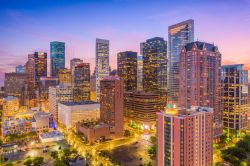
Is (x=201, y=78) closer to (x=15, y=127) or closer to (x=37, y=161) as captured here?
(x=37, y=161)

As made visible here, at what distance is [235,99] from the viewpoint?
141 metres

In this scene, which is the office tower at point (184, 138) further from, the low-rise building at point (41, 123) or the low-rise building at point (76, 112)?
the low-rise building at point (41, 123)

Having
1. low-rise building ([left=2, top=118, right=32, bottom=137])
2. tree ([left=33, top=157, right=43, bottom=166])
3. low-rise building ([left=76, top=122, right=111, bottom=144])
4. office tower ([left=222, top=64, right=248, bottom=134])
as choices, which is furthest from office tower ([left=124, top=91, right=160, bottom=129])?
tree ([left=33, top=157, right=43, bottom=166])

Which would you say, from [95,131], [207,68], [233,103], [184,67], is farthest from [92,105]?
[233,103]

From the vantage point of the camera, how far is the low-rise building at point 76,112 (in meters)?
160

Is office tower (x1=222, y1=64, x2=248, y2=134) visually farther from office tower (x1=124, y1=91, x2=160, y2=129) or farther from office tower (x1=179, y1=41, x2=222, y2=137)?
office tower (x1=124, y1=91, x2=160, y2=129)

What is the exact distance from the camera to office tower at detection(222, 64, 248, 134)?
140 metres

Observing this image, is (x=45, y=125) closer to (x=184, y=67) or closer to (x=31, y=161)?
(x=31, y=161)

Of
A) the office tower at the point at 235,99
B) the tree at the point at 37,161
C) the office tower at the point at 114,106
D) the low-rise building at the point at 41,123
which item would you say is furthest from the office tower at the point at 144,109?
the tree at the point at 37,161

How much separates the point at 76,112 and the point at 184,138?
4430 inches

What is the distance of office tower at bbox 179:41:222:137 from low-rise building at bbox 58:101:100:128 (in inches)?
2948

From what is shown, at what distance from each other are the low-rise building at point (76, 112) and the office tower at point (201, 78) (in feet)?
246

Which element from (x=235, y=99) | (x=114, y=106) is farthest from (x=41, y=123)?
(x=235, y=99)

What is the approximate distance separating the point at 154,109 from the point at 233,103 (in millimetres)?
55882
